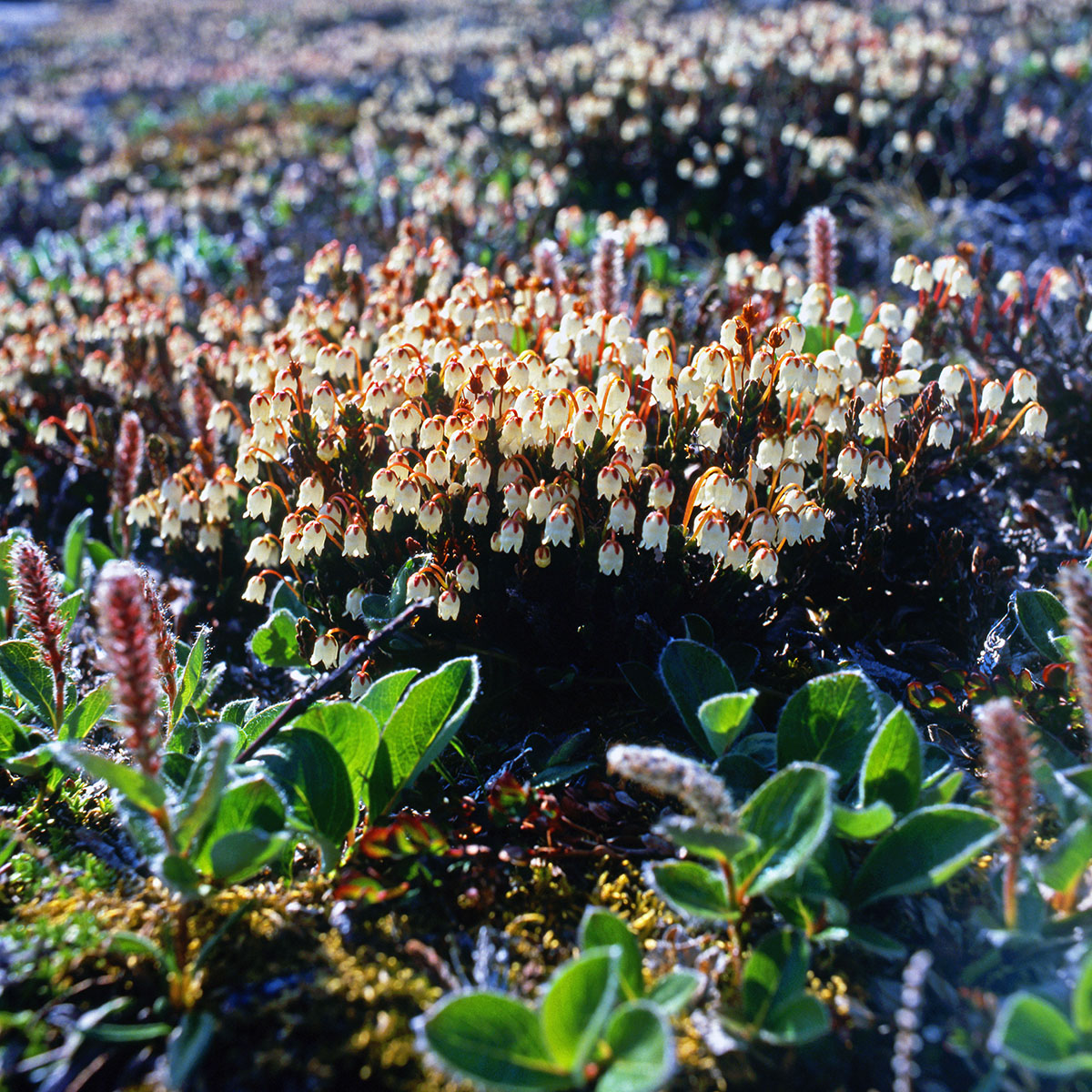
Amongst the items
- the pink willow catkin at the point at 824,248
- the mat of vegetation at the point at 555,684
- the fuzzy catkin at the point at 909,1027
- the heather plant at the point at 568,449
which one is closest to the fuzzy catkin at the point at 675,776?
the mat of vegetation at the point at 555,684

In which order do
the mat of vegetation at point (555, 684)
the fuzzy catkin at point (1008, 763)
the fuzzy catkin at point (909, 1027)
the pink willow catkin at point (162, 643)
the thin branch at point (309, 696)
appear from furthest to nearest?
the pink willow catkin at point (162, 643) < the thin branch at point (309, 696) < the mat of vegetation at point (555, 684) < the fuzzy catkin at point (1008, 763) < the fuzzy catkin at point (909, 1027)

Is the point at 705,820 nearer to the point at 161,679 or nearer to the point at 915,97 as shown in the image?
the point at 161,679

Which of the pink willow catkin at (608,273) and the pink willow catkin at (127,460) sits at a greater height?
the pink willow catkin at (608,273)

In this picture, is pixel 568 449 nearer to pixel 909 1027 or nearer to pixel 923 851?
pixel 923 851

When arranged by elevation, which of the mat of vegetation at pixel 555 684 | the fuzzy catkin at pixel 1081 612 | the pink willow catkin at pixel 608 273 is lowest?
the mat of vegetation at pixel 555 684

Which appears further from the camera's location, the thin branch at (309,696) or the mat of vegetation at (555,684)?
the thin branch at (309,696)

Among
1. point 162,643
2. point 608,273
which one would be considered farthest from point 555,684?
point 608,273

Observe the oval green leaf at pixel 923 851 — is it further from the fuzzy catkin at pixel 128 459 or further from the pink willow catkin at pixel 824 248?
the fuzzy catkin at pixel 128 459

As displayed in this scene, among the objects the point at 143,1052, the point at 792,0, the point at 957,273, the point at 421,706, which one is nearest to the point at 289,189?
the point at 957,273
